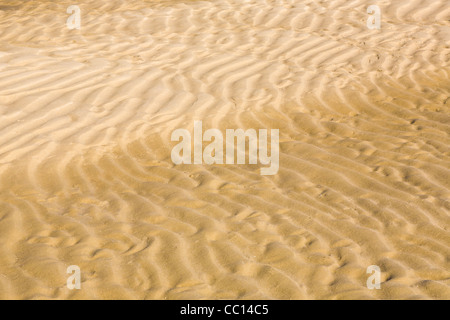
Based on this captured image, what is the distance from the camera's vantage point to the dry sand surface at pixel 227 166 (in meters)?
3.16

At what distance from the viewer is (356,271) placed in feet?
10.3

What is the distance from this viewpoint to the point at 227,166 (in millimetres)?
4496

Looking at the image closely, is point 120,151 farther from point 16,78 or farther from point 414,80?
point 414,80

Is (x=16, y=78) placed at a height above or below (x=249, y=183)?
above

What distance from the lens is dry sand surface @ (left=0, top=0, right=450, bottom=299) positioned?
3160 mm

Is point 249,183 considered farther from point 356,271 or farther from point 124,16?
point 124,16

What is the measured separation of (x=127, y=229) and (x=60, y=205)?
0.65m

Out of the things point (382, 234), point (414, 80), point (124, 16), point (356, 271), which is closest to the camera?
point (356, 271)
